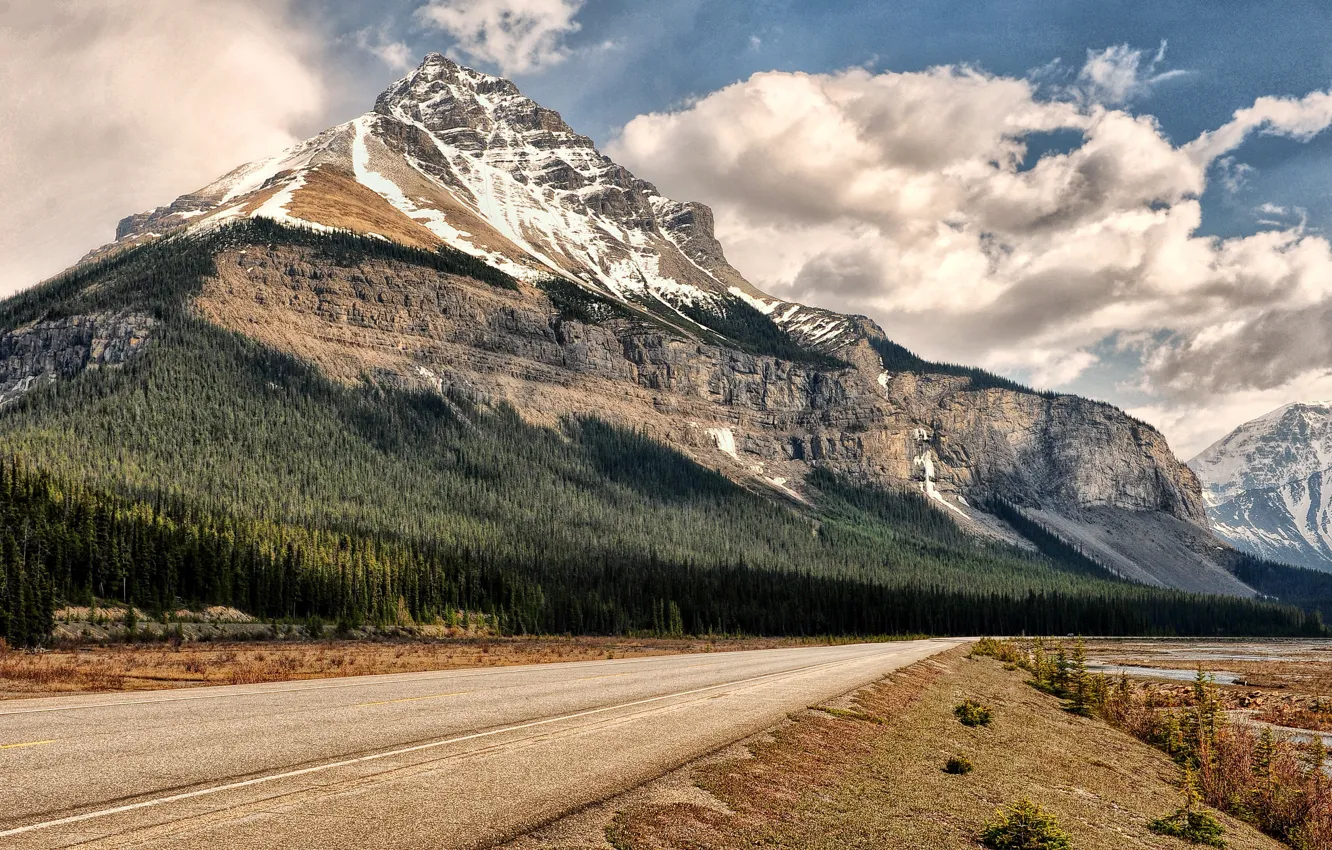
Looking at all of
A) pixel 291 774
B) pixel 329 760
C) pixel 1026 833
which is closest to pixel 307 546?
pixel 329 760

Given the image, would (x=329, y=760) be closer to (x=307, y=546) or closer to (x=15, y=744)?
(x=15, y=744)

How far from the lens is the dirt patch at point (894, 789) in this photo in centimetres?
A: 1013

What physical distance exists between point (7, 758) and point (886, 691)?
24.9 m

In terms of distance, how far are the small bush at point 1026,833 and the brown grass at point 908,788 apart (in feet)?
0.99

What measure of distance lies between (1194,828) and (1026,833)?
17.2 ft

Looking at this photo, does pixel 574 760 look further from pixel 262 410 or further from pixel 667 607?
pixel 262 410

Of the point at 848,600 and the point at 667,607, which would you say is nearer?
the point at 667,607

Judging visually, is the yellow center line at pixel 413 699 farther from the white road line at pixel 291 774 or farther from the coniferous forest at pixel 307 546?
the coniferous forest at pixel 307 546

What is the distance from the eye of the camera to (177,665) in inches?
1416

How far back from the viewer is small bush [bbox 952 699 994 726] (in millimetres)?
24391

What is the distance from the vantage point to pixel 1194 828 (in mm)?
14391

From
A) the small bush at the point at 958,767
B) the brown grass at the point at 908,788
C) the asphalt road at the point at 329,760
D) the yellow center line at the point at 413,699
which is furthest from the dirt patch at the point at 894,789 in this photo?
the yellow center line at the point at 413,699

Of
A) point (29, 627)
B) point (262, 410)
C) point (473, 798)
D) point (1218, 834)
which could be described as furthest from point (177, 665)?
point (262, 410)

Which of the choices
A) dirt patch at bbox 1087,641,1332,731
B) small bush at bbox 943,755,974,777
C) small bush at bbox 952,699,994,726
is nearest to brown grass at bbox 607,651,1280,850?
small bush at bbox 943,755,974,777
